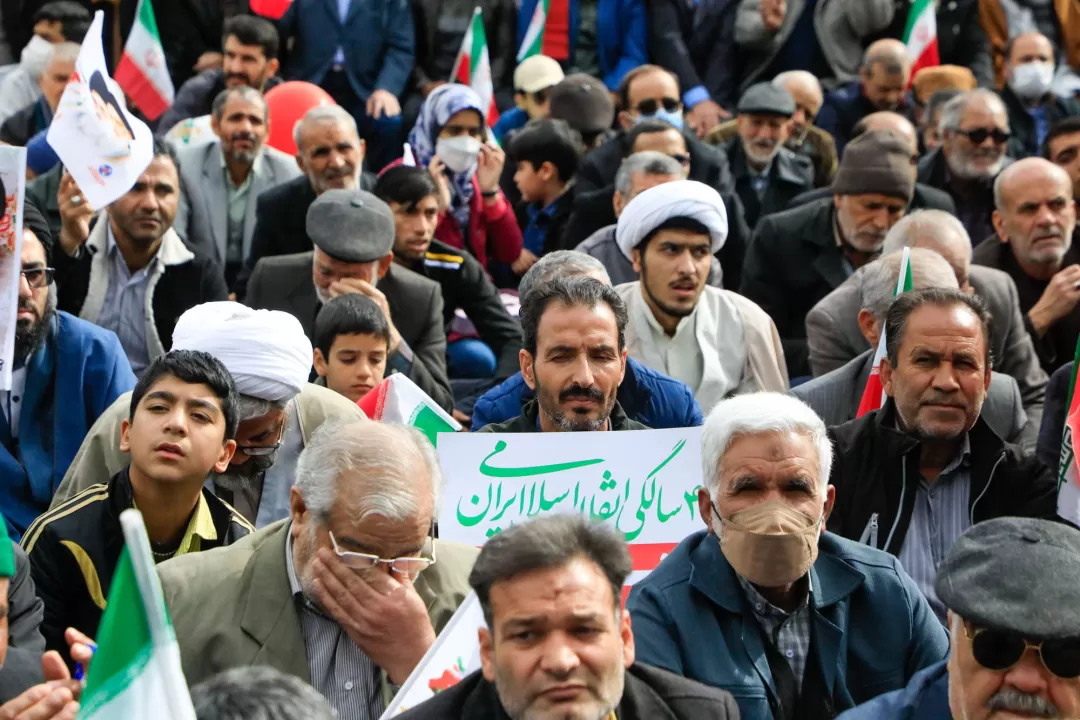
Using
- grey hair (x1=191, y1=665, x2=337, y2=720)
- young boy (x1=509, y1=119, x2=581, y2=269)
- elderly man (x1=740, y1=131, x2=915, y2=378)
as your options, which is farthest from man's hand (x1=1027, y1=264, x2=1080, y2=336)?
grey hair (x1=191, y1=665, x2=337, y2=720)

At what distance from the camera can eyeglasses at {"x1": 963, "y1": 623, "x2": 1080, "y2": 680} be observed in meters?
3.54

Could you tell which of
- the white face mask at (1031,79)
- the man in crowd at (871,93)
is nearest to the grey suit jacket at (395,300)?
the man in crowd at (871,93)

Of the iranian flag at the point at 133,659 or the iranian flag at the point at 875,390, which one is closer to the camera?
the iranian flag at the point at 133,659

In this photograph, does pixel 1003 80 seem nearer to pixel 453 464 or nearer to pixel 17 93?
pixel 17 93

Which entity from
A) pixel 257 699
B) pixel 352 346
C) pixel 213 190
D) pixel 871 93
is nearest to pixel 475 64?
pixel 871 93

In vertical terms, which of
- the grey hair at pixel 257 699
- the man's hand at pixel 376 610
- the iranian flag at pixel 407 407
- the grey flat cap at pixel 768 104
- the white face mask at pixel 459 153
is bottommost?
the man's hand at pixel 376 610

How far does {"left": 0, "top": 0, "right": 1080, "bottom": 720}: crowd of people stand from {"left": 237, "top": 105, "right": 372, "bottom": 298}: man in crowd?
19 mm

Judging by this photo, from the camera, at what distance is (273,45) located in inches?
448

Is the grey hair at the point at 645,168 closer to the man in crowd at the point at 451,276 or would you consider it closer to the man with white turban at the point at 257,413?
the man in crowd at the point at 451,276

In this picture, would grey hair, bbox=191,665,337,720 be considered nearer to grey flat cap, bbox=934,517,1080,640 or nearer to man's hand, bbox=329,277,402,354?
grey flat cap, bbox=934,517,1080,640

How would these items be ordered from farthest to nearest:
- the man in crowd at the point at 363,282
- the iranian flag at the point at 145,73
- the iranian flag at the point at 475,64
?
the iranian flag at the point at 475,64, the iranian flag at the point at 145,73, the man in crowd at the point at 363,282

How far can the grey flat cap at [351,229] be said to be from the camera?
761cm

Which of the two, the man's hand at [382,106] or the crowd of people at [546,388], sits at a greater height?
the man's hand at [382,106]

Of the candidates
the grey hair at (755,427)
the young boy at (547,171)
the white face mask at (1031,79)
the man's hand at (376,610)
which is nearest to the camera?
the man's hand at (376,610)
